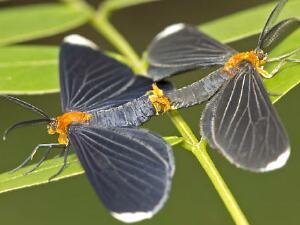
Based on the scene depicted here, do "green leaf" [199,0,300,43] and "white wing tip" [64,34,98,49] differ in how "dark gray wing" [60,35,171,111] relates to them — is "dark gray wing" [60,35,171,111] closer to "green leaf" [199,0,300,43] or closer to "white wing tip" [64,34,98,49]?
"white wing tip" [64,34,98,49]

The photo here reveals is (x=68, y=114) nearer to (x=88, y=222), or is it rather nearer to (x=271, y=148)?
(x=271, y=148)

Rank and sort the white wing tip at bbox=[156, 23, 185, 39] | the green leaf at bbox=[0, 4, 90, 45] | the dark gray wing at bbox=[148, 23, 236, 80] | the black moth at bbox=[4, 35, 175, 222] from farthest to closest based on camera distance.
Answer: the green leaf at bbox=[0, 4, 90, 45] → the white wing tip at bbox=[156, 23, 185, 39] → the dark gray wing at bbox=[148, 23, 236, 80] → the black moth at bbox=[4, 35, 175, 222]

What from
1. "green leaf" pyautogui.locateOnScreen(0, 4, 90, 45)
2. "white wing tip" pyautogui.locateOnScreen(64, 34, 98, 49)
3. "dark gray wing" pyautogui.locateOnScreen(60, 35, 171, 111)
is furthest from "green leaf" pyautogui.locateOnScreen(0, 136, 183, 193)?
"green leaf" pyautogui.locateOnScreen(0, 4, 90, 45)

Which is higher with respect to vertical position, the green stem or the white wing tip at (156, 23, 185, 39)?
the white wing tip at (156, 23, 185, 39)

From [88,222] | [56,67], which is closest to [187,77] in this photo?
[88,222]

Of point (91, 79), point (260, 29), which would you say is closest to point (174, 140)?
point (91, 79)

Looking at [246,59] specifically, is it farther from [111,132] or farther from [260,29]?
[111,132]
